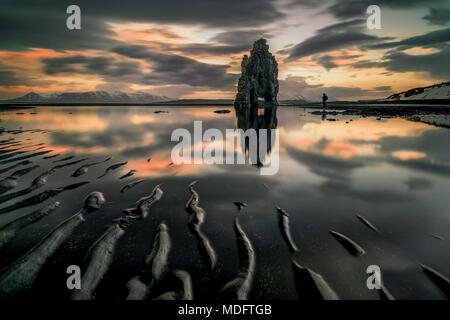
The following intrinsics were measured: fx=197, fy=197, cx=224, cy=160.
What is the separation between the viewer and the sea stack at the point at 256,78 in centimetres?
11981

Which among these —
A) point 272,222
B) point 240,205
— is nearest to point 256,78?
point 240,205

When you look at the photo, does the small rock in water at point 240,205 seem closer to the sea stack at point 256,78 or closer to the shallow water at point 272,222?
the shallow water at point 272,222

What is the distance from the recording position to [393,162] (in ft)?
39.0

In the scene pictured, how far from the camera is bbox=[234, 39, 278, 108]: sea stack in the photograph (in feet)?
393

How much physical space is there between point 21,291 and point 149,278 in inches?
84.3

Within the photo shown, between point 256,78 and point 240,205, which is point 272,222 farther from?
point 256,78

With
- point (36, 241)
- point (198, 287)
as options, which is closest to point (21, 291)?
point (36, 241)

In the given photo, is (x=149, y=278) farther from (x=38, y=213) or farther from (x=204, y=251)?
(x=38, y=213)

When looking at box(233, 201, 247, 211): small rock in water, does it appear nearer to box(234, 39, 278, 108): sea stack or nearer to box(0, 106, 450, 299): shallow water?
box(0, 106, 450, 299): shallow water

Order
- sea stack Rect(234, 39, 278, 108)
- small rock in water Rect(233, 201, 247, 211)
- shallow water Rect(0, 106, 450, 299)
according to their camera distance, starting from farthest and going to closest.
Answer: sea stack Rect(234, 39, 278, 108)
small rock in water Rect(233, 201, 247, 211)
shallow water Rect(0, 106, 450, 299)

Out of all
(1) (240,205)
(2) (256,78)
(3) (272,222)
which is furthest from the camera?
(2) (256,78)

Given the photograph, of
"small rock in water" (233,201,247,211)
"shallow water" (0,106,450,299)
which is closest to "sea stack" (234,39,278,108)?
"shallow water" (0,106,450,299)

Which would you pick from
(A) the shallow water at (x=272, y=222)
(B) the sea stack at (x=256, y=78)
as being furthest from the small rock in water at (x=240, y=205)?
(B) the sea stack at (x=256, y=78)

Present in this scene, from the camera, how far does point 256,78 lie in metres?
123
